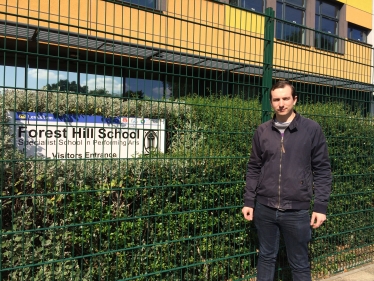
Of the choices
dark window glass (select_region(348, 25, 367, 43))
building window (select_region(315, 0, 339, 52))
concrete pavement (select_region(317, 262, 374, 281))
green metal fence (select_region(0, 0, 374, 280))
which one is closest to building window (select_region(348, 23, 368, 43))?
dark window glass (select_region(348, 25, 367, 43))

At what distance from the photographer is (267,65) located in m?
3.86

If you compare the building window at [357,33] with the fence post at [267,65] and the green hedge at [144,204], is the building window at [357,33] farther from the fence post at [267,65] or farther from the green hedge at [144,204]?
the fence post at [267,65]

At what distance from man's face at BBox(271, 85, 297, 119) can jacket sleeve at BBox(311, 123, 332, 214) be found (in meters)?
0.31

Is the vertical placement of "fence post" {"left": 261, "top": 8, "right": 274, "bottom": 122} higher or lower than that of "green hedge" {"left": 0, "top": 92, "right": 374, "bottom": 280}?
higher

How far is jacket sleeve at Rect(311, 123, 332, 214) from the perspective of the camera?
2.89m

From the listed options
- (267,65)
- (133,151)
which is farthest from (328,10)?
(133,151)

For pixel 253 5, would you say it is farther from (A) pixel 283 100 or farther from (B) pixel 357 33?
(A) pixel 283 100

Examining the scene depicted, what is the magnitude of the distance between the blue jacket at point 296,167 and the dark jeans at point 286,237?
80 millimetres

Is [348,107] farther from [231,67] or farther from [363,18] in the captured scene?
[363,18]

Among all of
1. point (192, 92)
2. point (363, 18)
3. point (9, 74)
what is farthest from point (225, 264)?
point (363, 18)

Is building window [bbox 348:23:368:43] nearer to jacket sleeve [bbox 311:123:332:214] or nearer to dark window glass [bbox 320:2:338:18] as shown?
dark window glass [bbox 320:2:338:18]

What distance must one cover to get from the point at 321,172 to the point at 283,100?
66 cm

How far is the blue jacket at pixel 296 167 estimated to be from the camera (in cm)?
285

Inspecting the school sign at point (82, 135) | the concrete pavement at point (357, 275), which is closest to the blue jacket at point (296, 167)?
the school sign at point (82, 135)
